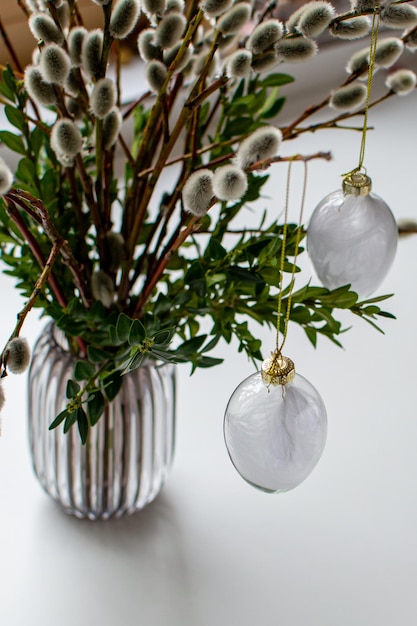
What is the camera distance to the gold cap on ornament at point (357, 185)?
58 cm

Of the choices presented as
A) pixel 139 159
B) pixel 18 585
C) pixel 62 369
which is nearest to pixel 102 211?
pixel 139 159

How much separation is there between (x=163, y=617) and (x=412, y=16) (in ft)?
1.62

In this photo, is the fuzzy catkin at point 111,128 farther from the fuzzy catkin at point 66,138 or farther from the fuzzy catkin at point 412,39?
the fuzzy catkin at point 412,39

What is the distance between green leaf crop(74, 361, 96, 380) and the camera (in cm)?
62

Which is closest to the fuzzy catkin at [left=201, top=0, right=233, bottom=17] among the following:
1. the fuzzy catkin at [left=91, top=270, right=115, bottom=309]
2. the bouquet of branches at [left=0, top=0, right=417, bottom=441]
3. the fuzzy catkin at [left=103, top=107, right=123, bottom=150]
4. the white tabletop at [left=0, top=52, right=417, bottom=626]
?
the bouquet of branches at [left=0, top=0, right=417, bottom=441]

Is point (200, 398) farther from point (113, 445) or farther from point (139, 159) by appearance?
point (139, 159)

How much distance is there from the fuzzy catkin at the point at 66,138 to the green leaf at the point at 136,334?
118 mm

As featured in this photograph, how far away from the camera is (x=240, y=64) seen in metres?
0.56

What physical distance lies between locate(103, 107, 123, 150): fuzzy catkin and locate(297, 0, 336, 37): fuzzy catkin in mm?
142

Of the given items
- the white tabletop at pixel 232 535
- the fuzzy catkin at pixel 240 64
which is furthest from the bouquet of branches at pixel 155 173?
the white tabletop at pixel 232 535

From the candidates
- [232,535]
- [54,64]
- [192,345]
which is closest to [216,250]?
[192,345]

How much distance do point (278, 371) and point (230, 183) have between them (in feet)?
0.38

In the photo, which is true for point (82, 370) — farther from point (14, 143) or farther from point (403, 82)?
point (403, 82)

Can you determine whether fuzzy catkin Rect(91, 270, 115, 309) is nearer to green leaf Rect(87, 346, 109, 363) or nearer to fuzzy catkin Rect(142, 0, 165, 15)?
green leaf Rect(87, 346, 109, 363)
